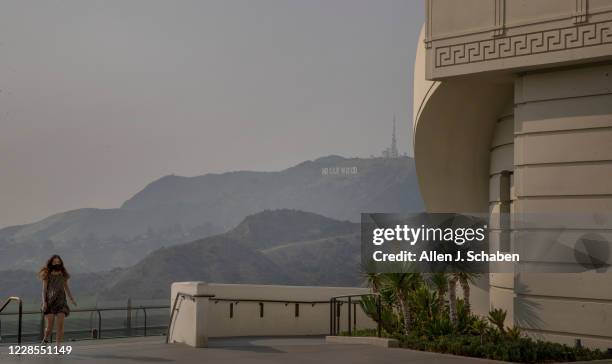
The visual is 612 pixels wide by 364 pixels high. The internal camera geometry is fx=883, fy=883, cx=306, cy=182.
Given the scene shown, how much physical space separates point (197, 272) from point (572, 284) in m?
183

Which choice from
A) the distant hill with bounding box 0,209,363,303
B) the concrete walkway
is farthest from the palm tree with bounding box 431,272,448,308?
the distant hill with bounding box 0,209,363,303

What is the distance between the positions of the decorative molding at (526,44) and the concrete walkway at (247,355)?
198 inches

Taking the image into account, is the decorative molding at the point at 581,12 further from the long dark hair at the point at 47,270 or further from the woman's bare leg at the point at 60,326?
the woman's bare leg at the point at 60,326

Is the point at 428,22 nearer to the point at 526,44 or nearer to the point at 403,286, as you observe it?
the point at 526,44

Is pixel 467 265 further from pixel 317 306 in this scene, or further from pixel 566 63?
pixel 317 306

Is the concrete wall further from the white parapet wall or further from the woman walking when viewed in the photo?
the woman walking

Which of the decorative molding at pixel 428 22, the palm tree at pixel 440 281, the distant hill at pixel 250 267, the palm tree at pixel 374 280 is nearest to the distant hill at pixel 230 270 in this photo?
the distant hill at pixel 250 267

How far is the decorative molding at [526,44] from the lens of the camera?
540 inches

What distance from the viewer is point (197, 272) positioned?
19438 cm

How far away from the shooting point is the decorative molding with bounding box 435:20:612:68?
45.0 ft

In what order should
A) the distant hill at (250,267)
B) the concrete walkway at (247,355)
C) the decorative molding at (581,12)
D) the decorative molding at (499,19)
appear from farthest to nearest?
1. the distant hill at (250,267)
2. the decorative molding at (499,19)
3. the decorative molding at (581,12)
4. the concrete walkway at (247,355)

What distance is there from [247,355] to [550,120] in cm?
621

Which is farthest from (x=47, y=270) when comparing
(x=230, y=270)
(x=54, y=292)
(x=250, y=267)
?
(x=230, y=270)

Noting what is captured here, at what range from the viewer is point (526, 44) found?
47.3ft
